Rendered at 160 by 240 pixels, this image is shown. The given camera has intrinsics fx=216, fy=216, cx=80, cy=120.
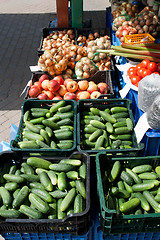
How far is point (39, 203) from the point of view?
1.77 m

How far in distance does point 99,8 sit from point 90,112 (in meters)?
9.81

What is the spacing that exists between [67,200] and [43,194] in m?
0.22

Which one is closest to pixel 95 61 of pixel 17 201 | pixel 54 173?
pixel 54 173

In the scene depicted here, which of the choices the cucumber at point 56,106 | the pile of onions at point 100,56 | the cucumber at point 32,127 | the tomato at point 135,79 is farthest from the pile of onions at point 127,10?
the cucumber at point 32,127

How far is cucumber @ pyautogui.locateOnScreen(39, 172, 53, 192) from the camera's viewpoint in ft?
6.33

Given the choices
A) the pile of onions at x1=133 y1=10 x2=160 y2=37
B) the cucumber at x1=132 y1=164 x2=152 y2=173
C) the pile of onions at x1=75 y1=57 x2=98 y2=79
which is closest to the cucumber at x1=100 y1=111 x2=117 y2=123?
the cucumber at x1=132 y1=164 x2=152 y2=173

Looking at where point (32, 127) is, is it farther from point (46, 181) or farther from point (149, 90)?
point (149, 90)

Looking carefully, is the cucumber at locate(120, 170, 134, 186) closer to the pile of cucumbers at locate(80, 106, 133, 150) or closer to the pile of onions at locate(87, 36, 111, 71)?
the pile of cucumbers at locate(80, 106, 133, 150)

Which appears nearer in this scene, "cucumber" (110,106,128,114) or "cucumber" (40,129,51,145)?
"cucumber" (40,129,51,145)

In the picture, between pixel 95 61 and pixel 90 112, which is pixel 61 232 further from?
pixel 95 61

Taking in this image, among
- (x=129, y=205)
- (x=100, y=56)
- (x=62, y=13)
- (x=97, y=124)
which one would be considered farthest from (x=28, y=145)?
(x=62, y=13)

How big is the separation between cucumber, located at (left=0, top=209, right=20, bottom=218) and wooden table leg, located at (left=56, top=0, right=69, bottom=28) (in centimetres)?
498

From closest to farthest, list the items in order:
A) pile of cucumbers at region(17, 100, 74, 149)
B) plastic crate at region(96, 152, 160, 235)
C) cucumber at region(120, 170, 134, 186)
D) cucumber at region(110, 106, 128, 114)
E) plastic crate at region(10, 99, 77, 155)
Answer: plastic crate at region(96, 152, 160, 235) < cucumber at region(120, 170, 134, 186) < plastic crate at region(10, 99, 77, 155) < pile of cucumbers at region(17, 100, 74, 149) < cucumber at region(110, 106, 128, 114)

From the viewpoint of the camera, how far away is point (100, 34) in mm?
5348
